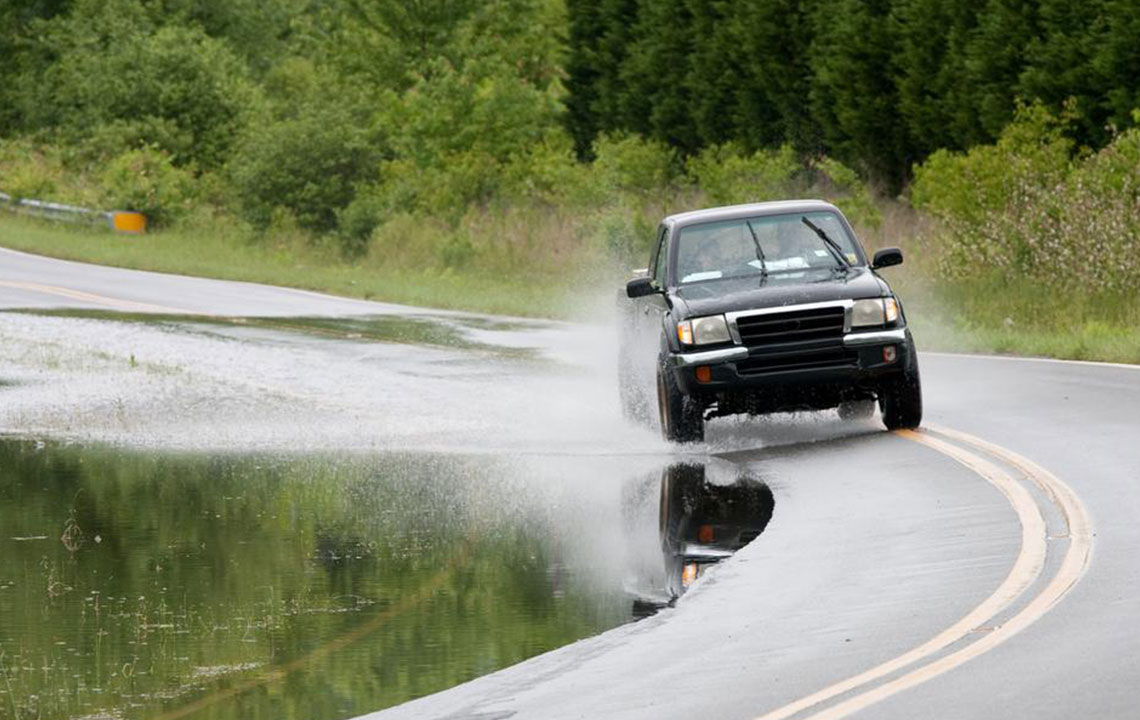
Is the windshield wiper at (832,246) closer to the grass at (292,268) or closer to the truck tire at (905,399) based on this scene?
the truck tire at (905,399)

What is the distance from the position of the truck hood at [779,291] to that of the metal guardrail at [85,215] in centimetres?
3365

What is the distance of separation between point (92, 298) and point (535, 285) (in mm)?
7172

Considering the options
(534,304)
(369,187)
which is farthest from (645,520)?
(369,187)

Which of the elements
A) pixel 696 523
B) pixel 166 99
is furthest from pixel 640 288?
pixel 166 99

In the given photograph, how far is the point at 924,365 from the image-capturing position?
2202 cm

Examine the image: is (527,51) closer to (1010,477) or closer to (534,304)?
(534,304)

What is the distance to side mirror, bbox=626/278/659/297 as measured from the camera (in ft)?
56.0

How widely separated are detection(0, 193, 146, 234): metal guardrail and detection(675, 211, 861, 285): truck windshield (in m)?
32.8

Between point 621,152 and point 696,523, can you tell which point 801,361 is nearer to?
point 696,523

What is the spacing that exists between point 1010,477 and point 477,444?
4.84 metres

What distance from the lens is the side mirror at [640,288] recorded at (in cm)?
1706

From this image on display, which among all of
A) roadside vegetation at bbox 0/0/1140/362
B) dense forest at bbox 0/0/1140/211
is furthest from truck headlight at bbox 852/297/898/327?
dense forest at bbox 0/0/1140/211

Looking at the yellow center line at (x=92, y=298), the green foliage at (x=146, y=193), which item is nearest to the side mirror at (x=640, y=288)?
the yellow center line at (x=92, y=298)

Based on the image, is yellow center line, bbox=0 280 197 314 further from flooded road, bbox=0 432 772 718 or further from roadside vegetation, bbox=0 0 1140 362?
flooded road, bbox=0 432 772 718
